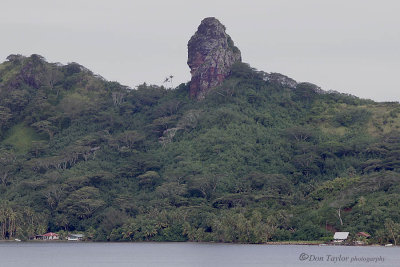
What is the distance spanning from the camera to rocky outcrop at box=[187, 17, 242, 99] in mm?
163375

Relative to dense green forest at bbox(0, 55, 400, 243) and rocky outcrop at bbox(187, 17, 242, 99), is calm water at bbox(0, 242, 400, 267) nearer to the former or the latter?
dense green forest at bbox(0, 55, 400, 243)

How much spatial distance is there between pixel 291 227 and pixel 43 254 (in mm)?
34339

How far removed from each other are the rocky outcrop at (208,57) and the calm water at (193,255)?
191 ft

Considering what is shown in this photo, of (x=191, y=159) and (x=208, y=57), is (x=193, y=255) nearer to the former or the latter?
(x=191, y=159)

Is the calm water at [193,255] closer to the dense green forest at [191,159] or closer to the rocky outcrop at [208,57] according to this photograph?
the dense green forest at [191,159]

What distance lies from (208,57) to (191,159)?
3024cm

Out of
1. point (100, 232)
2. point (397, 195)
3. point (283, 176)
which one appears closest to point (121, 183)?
point (100, 232)

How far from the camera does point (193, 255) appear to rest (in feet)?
308

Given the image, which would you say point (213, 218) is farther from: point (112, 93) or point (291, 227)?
point (112, 93)

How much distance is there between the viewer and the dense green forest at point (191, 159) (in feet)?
369

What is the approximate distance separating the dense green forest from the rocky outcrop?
2.86 metres

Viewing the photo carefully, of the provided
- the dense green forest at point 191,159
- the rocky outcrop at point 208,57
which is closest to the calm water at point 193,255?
the dense green forest at point 191,159

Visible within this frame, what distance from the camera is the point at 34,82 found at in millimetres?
177250

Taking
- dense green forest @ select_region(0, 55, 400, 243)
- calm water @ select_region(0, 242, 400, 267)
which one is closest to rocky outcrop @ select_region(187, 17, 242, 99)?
dense green forest @ select_region(0, 55, 400, 243)
